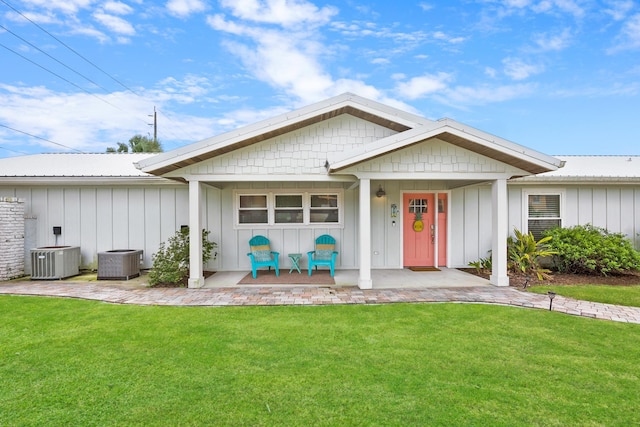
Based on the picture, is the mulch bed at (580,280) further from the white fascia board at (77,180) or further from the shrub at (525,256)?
the white fascia board at (77,180)

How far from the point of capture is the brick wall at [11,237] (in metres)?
7.72

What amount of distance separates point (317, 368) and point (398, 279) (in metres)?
4.59

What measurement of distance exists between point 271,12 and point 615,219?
12433mm

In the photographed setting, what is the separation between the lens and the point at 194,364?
134 inches

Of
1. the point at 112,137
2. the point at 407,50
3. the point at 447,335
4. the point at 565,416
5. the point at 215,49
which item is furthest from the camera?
the point at 112,137

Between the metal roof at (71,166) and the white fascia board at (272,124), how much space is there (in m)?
2.28

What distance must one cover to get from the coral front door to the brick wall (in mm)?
9744

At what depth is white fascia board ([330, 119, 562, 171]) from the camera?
6.21 meters

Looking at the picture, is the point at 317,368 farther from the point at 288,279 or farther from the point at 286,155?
the point at 286,155

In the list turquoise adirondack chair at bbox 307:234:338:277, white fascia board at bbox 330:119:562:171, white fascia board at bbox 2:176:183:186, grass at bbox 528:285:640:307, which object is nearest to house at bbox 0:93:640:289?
white fascia board at bbox 2:176:183:186

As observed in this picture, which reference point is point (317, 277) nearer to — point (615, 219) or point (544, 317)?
point (544, 317)

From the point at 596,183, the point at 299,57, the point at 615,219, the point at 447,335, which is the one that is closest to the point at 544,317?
the point at 447,335

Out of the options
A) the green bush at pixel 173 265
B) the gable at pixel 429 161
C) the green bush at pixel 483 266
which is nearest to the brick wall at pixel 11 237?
the green bush at pixel 173 265

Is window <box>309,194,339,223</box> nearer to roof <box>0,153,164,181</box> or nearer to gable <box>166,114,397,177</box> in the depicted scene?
gable <box>166,114,397,177</box>
